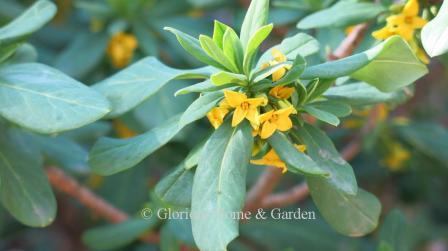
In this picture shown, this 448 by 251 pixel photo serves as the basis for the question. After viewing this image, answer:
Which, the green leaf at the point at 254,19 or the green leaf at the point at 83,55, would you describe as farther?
the green leaf at the point at 83,55

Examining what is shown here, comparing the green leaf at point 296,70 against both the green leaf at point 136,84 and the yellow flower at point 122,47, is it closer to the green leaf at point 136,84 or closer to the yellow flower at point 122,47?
the green leaf at point 136,84

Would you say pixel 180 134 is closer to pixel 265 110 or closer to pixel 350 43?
A: pixel 350 43

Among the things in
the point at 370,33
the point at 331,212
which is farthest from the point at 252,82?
the point at 370,33

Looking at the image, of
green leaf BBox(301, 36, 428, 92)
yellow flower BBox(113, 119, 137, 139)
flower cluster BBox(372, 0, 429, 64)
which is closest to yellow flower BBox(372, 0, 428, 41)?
flower cluster BBox(372, 0, 429, 64)

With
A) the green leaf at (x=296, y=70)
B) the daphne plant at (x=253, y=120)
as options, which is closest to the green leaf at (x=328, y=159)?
the daphne plant at (x=253, y=120)

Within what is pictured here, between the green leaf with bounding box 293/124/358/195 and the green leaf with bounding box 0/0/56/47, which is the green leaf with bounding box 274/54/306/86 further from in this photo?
the green leaf with bounding box 0/0/56/47

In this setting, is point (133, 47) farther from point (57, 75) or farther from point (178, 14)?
point (57, 75)
